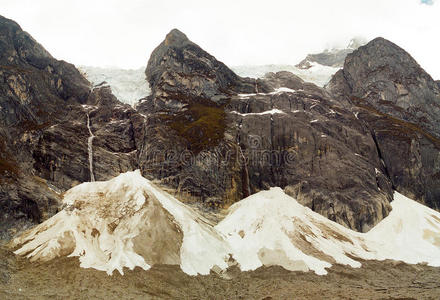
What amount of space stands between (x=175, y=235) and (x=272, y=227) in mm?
21223

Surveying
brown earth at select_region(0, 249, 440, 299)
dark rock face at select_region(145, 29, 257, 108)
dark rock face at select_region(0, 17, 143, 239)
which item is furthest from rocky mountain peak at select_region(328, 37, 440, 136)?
dark rock face at select_region(0, 17, 143, 239)

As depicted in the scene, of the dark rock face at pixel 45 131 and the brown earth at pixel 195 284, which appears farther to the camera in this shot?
the dark rock face at pixel 45 131

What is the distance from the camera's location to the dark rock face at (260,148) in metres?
94.8

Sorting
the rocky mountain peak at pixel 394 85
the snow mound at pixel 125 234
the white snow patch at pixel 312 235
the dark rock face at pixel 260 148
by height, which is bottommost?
the white snow patch at pixel 312 235

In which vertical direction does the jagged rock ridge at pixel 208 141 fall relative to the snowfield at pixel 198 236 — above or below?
above

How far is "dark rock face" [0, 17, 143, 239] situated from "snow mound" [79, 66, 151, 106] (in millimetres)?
8579

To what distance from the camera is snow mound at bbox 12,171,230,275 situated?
61938mm

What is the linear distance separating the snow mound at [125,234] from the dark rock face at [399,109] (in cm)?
6723

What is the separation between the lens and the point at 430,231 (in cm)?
9256

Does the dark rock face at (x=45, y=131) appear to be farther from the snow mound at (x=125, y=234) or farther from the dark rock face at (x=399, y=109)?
the dark rock face at (x=399, y=109)

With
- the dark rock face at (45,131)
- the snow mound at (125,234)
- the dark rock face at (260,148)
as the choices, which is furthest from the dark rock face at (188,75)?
the snow mound at (125,234)

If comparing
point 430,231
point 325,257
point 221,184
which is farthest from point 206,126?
point 430,231

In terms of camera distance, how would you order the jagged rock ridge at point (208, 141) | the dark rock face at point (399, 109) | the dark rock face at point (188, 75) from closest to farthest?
the jagged rock ridge at point (208, 141) < the dark rock face at point (399, 109) < the dark rock face at point (188, 75)

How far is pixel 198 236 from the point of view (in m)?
72.2
